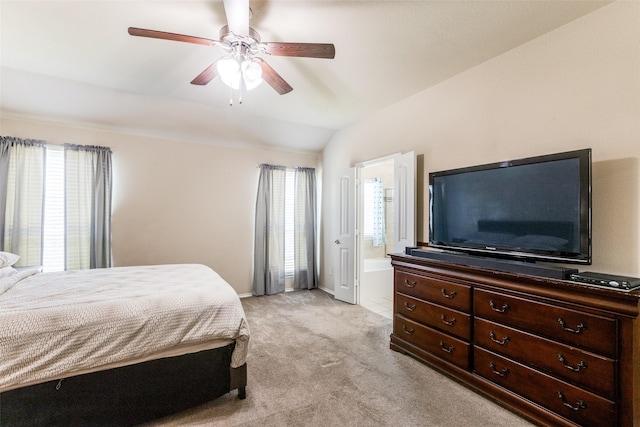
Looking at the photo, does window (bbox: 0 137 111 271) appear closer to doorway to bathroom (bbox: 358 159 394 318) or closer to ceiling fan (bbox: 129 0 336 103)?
ceiling fan (bbox: 129 0 336 103)

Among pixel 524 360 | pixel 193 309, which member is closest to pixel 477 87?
pixel 524 360

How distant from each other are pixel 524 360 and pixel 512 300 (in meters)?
0.38

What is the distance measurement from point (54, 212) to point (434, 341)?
442 centimetres

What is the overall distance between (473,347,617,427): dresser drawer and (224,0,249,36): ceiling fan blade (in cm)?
275

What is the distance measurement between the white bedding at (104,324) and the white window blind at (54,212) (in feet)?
4.70

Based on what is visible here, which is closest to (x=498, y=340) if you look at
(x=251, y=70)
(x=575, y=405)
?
(x=575, y=405)

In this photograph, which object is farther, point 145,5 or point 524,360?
point 145,5

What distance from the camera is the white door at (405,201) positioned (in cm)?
318

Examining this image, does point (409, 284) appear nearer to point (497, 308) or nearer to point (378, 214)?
point (497, 308)

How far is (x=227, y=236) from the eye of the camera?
453 cm

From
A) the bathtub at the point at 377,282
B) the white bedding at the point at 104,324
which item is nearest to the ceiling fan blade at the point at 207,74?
the white bedding at the point at 104,324

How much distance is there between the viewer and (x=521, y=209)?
208cm

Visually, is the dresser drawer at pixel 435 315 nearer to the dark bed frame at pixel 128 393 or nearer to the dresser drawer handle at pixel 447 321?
the dresser drawer handle at pixel 447 321

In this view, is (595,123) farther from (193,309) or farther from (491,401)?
(193,309)
